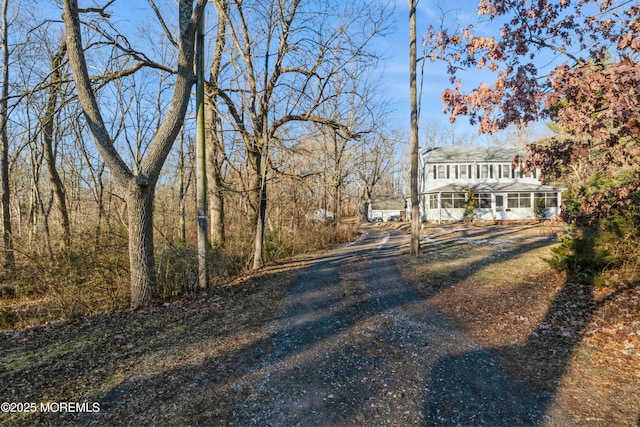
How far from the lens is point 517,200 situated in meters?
28.2

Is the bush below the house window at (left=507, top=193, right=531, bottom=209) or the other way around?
below

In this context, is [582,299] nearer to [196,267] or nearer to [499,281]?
[499,281]

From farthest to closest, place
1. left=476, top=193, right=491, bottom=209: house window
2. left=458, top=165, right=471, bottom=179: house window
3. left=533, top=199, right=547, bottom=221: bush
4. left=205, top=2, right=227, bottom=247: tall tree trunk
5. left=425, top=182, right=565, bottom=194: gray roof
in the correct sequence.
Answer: left=458, top=165, right=471, bottom=179: house window, left=476, top=193, right=491, bottom=209: house window, left=425, top=182, right=565, bottom=194: gray roof, left=533, top=199, right=547, bottom=221: bush, left=205, top=2, right=227, bottom=247: tall tree trunk

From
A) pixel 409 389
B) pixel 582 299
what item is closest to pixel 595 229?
pixel 582 299

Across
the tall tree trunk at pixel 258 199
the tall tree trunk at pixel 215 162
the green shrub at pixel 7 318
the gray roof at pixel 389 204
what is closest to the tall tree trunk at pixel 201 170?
the tall tree trunk at pixel 258 199

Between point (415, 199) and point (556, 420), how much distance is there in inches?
393

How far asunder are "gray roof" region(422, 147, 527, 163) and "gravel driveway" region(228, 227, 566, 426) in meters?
26.4

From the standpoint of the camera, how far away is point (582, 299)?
6.53m

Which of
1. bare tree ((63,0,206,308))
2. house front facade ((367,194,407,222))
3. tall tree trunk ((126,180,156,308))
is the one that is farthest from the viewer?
house front facade ((367,194,407,222))

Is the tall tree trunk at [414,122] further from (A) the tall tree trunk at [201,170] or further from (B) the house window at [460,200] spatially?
(B) the house window at [460,200]

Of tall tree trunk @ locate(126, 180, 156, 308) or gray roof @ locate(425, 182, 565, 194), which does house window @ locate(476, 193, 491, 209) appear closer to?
gray roof @ locate(425, 182, 565, 194)

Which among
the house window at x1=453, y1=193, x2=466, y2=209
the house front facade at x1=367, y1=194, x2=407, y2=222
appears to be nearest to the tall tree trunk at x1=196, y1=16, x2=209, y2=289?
the house window at x1=453, y1=193, x2=466, y2=209

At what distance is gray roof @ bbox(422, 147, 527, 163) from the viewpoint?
29781mm

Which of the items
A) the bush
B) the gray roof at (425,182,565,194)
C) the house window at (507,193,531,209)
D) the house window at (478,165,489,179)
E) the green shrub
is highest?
the house window at (478,165,489,179)
